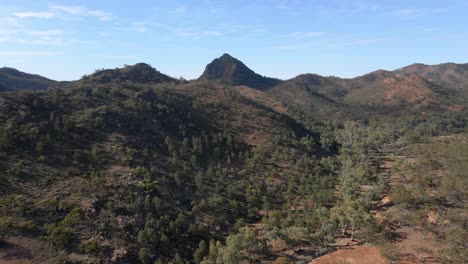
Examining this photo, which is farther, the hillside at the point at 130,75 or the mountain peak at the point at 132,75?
the mountain peak at the point at 132,75

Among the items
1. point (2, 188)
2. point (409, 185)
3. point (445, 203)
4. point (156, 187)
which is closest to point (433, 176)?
point (409, 185)

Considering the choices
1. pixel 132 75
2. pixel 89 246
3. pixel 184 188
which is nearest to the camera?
pixel 89 246

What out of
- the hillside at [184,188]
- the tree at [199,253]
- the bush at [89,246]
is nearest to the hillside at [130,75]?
the hillside at [184,188]

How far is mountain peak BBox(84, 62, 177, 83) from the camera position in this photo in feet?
515

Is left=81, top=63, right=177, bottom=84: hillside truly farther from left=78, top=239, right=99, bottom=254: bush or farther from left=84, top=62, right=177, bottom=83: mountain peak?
left=78, top=239, right=99, bottom=254: bush

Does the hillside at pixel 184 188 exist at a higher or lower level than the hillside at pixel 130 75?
lower

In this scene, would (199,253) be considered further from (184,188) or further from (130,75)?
(130,75)

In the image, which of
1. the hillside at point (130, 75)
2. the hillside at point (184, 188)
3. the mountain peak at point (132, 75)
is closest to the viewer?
the hillside at point (184, 188)

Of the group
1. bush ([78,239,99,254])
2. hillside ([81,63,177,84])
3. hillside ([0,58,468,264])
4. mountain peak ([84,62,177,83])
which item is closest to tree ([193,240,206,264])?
hillside ([0,58,468,264])

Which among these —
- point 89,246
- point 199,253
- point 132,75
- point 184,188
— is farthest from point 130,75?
point 199,253

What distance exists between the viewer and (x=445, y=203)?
2296 inches

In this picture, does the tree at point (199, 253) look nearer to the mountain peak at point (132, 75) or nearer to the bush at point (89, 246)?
the bush at point (89, 246)

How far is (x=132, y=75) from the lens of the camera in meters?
170

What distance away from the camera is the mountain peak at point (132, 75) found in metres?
157
